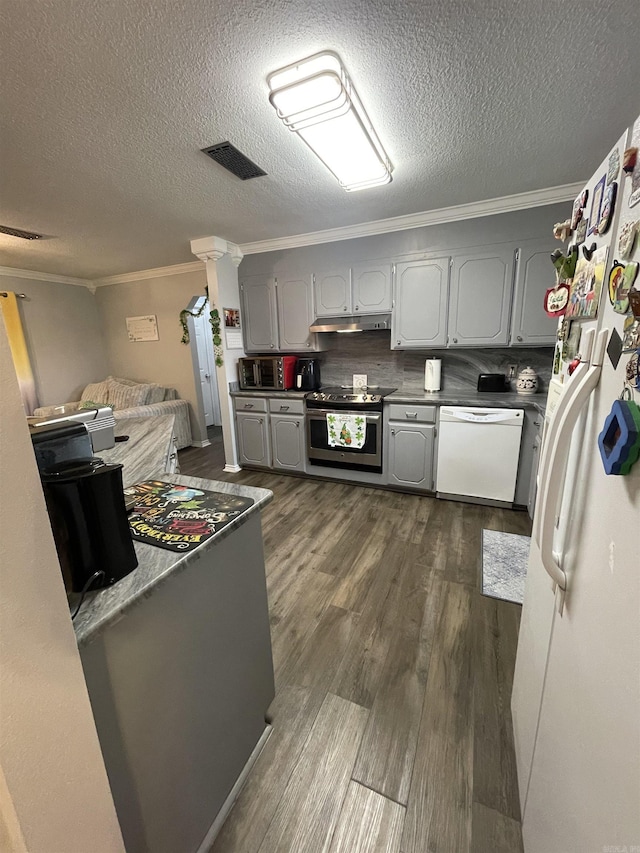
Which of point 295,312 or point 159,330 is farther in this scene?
point 159,330

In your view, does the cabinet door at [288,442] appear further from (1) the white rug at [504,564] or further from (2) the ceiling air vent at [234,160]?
(2) the ceiling air vent at [234,160]

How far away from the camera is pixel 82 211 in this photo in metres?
2.63

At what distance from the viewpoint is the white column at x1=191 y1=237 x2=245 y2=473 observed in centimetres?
345

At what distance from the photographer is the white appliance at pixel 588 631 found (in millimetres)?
493

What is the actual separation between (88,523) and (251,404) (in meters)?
3.11

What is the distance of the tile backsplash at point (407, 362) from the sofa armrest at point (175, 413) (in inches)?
87.3

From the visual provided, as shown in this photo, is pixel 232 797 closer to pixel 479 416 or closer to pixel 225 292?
pixel 479 416

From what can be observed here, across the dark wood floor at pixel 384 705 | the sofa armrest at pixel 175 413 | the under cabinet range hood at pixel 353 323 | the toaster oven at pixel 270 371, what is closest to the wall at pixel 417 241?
the under cabinet range hood at pixel 353 323

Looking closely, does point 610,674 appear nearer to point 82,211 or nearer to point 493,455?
point 493,455

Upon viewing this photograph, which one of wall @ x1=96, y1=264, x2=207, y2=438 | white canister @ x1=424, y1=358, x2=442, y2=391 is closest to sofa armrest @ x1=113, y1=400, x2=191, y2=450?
wall @ x1=96, y1=264, x2=207, y2=438

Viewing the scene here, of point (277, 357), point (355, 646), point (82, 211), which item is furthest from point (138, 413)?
point (355, 646)

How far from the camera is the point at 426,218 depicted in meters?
2.97

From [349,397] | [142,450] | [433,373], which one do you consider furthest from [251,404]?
[142,450]

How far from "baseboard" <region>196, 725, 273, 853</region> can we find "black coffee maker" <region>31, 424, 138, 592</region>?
2.99 feet
